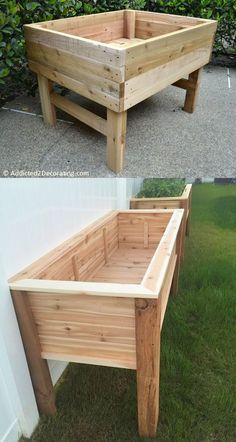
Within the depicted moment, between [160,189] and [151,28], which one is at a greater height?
[151,28]

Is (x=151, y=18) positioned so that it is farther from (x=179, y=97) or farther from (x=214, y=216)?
(x=214, y=216)

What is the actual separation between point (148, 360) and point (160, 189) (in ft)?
7.60

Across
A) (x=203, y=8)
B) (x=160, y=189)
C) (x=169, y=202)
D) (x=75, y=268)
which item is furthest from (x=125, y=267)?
(x=203, y=8)

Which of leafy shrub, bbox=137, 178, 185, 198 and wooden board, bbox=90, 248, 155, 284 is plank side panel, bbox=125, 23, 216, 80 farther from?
wooden board, bbox=90, 248, 155, 284

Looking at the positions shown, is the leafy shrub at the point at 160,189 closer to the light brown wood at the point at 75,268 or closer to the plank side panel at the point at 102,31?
the light brown wood at the point at 75,268

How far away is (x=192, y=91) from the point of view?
3469 mm

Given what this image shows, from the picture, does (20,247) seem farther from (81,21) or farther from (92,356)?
(81,21)

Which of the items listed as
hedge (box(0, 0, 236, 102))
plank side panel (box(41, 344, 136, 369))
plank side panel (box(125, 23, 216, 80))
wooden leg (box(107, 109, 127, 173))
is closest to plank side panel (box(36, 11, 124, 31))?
hedge (box(0, 0, 236, 102))

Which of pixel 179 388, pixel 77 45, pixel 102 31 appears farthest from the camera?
pixel 102 31

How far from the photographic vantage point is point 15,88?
12.6 feet

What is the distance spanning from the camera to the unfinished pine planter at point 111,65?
216 cm

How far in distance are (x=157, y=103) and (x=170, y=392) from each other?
9.76ft

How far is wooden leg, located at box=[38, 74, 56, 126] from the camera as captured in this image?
2915mm

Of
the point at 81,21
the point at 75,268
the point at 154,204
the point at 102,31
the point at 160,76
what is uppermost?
the point at 81,21
